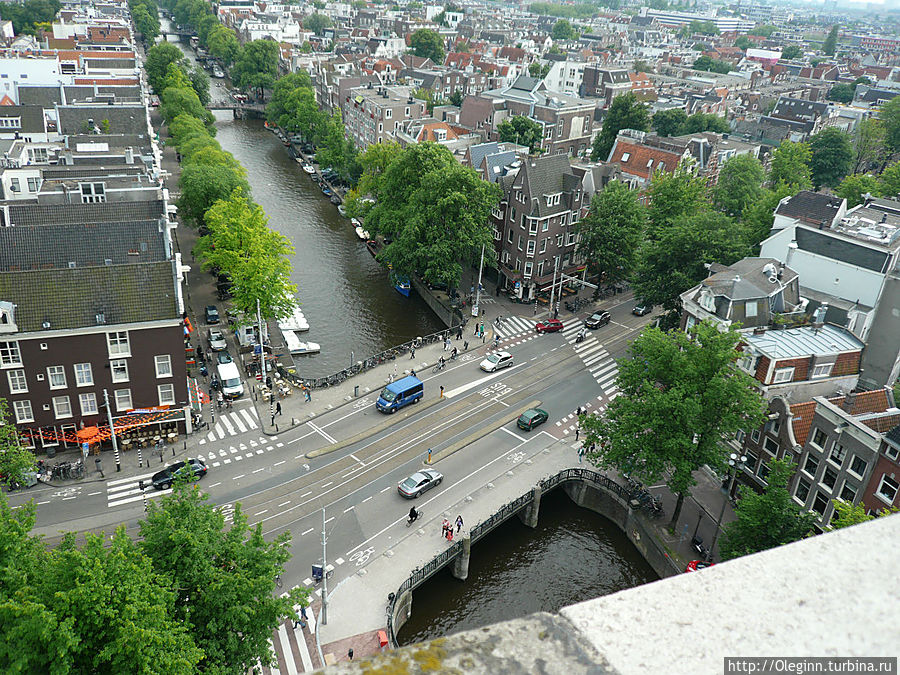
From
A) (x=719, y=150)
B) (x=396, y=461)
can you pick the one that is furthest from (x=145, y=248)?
(x=719, y=150)

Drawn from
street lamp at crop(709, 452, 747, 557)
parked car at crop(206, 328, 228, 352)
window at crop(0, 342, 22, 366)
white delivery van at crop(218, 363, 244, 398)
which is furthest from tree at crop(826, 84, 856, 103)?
window at crop(0, 342, 22, 366)

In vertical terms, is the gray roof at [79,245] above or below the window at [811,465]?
above

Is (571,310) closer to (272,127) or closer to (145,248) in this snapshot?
(145,248)

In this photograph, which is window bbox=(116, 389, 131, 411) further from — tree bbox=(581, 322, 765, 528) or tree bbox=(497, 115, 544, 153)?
tree bbox=(497, 115, 544, 153)

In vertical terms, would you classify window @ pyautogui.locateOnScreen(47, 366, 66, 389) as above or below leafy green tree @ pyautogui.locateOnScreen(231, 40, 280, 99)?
below

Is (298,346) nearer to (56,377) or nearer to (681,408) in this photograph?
(56,377)

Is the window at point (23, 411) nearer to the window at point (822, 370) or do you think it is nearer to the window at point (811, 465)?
the window at point (811, 465)

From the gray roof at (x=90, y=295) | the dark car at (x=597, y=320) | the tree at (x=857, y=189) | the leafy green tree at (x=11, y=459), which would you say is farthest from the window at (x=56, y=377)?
the tree at (x=857, y=189)
